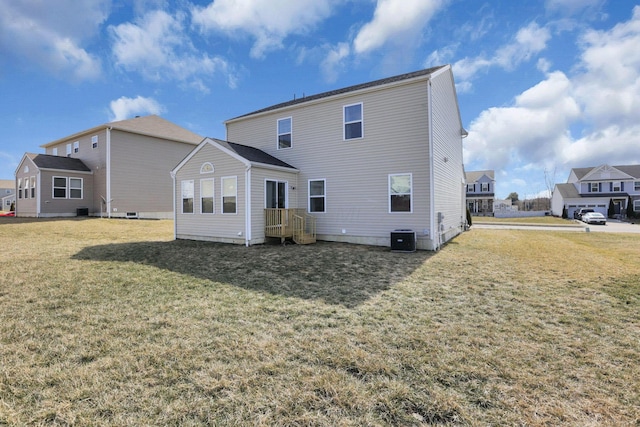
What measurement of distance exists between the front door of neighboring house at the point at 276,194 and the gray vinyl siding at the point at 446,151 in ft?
19.7

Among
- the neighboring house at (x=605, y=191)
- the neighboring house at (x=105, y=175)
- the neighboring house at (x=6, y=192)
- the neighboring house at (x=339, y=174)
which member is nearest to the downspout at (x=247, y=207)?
the neighboring house at (x=339, y=174)

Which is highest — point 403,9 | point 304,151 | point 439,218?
point 403,9

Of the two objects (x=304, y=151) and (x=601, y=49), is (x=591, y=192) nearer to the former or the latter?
(x=601, y=49)

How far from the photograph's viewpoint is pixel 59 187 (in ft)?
66.3

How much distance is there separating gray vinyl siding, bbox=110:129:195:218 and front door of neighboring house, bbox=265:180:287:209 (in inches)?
588

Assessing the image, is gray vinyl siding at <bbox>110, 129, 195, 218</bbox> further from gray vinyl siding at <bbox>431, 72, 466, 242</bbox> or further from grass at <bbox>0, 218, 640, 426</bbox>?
gray vinyl siding at <bbox>431, 72, 466, 242</bbox>

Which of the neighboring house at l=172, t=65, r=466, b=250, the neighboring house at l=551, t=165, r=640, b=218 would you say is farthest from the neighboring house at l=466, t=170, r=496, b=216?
the neighboring house at l=172, t=65, r=466, b=250

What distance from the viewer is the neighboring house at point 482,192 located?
4516 cm

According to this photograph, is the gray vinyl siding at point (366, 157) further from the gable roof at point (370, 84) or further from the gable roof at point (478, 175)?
the gable roof at point (478, 175)

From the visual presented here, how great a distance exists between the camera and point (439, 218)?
10891 mm

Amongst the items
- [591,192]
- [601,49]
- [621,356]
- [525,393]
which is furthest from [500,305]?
[591,192]

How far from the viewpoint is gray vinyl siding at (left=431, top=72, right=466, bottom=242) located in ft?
35.3

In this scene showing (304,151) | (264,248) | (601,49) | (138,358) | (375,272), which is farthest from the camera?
(304,151)

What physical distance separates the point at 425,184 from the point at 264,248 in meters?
6.14
